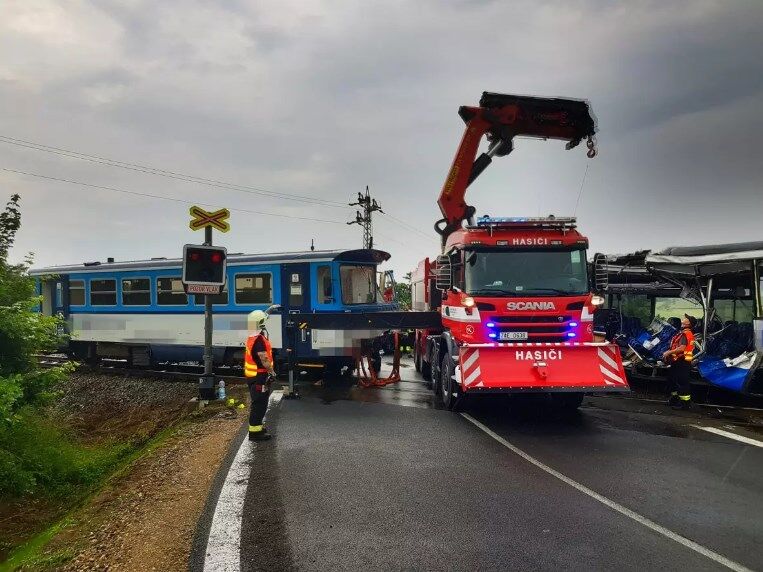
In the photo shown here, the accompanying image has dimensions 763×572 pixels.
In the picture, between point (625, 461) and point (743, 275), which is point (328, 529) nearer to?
point (625, 461)

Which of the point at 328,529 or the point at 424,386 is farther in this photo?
the point at 424,386

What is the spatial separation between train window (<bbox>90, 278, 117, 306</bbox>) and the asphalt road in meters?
9.64

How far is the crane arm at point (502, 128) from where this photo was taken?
36.6 feet

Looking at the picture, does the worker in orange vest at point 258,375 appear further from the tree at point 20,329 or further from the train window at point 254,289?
the train window at point 254,289

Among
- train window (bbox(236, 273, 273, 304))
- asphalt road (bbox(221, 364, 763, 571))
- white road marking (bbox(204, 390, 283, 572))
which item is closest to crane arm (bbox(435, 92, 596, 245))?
train window (bbox(236, 273, 273, 304))

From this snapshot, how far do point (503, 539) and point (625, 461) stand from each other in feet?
9.28

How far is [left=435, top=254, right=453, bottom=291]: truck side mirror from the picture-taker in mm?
9125

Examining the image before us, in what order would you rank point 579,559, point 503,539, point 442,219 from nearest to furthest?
point 579,559 < point 503,539 < point 442,219

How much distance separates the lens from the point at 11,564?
4.92m

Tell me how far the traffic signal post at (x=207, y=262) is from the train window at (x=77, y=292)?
30.1ft

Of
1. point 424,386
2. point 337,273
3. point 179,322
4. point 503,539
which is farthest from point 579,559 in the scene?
point 179,322

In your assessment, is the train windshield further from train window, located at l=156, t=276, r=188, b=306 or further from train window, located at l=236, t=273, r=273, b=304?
train window, located at l=156, t=276, r=188, b=306

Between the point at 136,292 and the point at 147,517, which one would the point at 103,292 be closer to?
the point at 136,292

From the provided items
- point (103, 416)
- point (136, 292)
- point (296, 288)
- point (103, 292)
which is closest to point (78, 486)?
point (103, 416)
